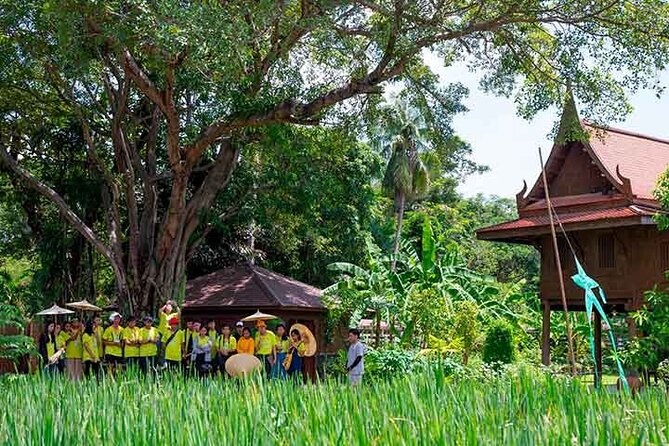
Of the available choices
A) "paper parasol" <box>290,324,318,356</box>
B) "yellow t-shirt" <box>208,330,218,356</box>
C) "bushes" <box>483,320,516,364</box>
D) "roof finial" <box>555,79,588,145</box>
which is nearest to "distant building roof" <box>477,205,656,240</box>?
"roof finial" <box>555,79,588,145</box>

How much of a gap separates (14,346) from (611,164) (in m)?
12.8

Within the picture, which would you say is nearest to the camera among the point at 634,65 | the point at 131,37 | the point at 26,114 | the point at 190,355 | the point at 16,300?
the point at 131,37

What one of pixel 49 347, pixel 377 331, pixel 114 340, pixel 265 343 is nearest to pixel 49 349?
pixel 49 347

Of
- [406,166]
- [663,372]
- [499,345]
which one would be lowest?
[663,372]

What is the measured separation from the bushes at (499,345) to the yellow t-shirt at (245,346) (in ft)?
21.2

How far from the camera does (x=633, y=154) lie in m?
A: 20.3

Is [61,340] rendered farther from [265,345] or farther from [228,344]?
[265,345]

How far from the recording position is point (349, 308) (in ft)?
71.9

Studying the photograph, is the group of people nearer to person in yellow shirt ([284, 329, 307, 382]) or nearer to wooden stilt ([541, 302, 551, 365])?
person in yellow shirt ([284, 329, 307, 382])

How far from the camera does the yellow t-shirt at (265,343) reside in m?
14.1

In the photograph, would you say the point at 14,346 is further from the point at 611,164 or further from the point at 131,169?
the point at 611,164

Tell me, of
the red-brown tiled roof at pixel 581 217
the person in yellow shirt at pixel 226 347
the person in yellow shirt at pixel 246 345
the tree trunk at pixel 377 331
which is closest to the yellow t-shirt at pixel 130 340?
the person in yellow shirt at pixel 226 347

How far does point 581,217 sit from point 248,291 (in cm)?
836

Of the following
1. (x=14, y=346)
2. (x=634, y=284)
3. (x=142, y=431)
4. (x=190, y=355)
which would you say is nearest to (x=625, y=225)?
(x=634, y=284)
